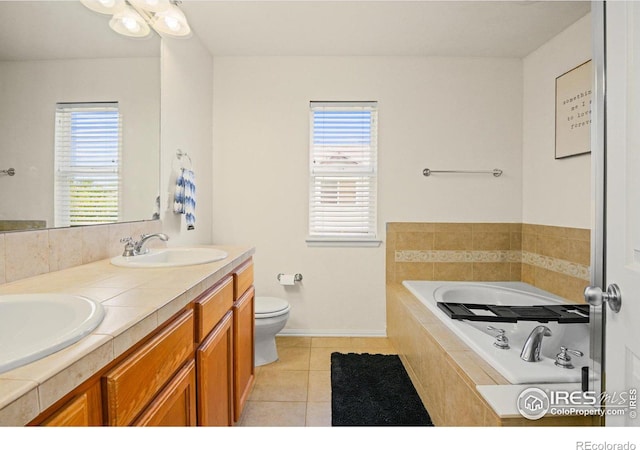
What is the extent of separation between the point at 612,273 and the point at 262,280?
240 cm

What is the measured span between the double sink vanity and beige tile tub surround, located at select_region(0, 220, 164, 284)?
4cm

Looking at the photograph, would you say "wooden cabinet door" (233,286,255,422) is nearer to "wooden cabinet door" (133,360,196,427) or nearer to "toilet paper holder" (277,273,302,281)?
"wooden cabinet door" (133,360,196,427)

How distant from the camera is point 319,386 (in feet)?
6.97

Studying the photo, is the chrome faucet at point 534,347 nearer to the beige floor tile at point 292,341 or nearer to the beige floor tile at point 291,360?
the beige floor tile at point 291,360

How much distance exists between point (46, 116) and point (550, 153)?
306 centimetres

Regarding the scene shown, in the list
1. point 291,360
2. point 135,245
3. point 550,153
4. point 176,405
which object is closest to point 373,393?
point 291,360

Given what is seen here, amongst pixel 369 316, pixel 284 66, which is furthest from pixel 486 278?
pixel 284 66

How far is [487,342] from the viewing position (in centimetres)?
157

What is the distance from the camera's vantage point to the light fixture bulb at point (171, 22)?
1883mm

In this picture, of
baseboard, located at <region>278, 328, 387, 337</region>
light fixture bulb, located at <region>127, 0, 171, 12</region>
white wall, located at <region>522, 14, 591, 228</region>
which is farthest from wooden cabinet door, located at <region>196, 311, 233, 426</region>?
white wall, located at <region>522, 14, 591, 228</region>

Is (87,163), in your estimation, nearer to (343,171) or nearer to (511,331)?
(343,171)

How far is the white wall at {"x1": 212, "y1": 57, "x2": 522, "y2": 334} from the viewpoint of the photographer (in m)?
2.88

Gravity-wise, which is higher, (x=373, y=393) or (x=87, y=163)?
(x=87, y=163)
